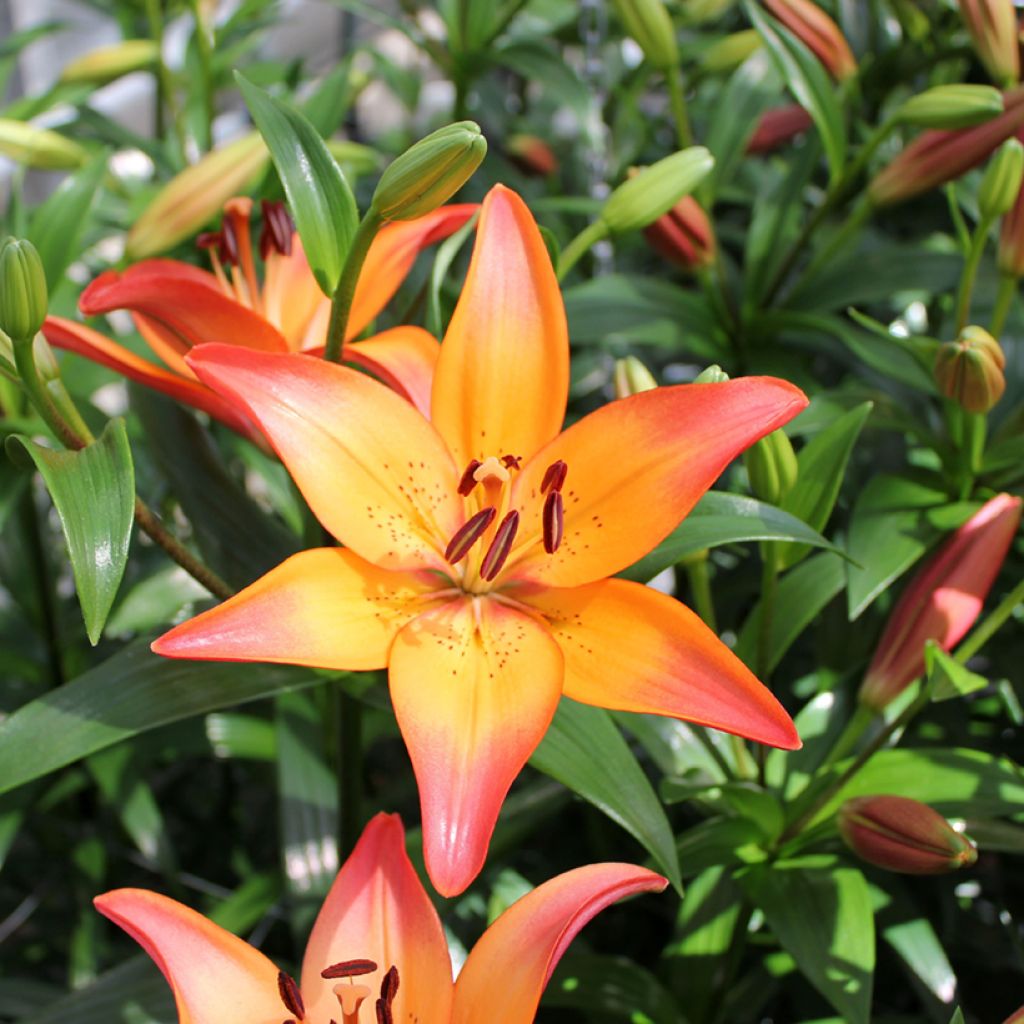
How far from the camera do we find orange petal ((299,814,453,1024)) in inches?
21.7

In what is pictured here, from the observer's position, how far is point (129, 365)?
64 cm

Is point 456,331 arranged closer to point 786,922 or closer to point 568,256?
point 568,256

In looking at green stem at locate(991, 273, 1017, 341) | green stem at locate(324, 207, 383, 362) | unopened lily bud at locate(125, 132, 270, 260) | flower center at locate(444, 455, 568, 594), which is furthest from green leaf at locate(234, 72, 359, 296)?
green stem at locate(991, 273, 1017, 341)

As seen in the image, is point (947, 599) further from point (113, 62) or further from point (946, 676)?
point (113, 62)

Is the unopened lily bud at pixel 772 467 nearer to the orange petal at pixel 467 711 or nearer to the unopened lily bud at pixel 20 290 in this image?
the orange petal at pixel 467 711

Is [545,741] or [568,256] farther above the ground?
[568,256]

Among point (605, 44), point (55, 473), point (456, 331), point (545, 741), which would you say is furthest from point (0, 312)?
point (605, 44)

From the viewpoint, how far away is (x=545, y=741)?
61cm

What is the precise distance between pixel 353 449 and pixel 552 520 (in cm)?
Answer: 10

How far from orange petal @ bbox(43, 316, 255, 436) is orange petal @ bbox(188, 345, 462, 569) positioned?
101 millimetres

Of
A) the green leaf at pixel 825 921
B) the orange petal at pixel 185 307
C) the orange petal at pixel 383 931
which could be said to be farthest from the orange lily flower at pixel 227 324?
the green leaf at pixel 825 921

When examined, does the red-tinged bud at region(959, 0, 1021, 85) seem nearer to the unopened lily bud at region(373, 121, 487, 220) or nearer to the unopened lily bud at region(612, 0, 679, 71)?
the unopened lily bud at region(612, 0, 679, 71)

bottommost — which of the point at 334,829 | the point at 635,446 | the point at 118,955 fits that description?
the point at 118,955

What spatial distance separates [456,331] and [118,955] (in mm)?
705
